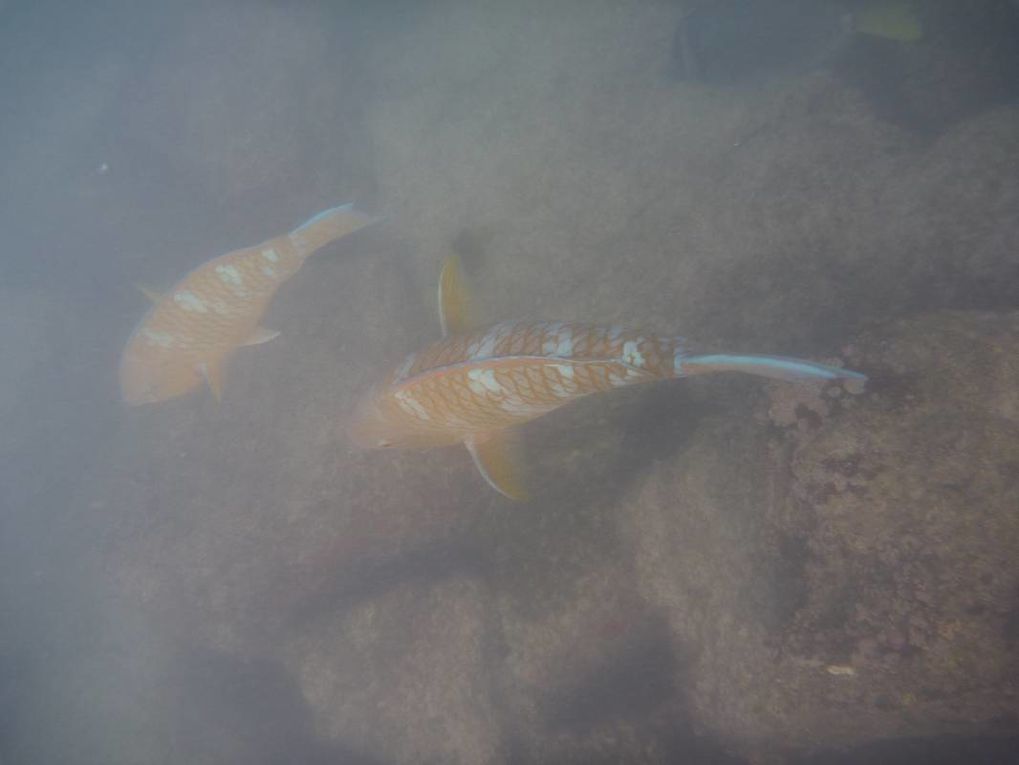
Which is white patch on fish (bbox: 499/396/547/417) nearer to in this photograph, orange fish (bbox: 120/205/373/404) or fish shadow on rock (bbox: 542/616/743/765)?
fish shadow on rock (bbox: 542/616/743/765)

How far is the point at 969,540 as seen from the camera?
2029mm

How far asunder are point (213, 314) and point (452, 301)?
2887 millimetres

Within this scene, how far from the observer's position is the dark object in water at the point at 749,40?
6250 mm

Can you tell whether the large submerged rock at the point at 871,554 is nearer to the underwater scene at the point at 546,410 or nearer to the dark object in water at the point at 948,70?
the underwater scene at the point at 546,410

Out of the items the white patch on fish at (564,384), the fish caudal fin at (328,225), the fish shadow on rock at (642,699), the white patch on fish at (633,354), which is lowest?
→ the fish shadow on rock at (642,699)

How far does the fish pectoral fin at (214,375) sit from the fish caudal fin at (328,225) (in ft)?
5.73

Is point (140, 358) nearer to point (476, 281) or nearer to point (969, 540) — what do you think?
point (476, 281)

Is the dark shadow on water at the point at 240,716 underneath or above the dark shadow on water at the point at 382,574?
underneath

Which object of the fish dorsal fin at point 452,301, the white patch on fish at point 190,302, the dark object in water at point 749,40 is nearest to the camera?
the fish dorsal fin at point 452,301

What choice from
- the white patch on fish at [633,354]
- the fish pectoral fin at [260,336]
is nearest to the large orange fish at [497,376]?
the white patch on fish at [633,354]

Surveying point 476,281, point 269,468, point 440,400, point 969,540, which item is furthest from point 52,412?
point 969,540

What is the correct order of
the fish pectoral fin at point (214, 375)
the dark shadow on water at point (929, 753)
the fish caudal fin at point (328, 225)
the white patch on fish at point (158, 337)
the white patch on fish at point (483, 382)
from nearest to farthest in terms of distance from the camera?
the dark shadow on water at point (929, 753) < the white patch on fish at point (483, 382) < the fish caudal fin at point (328, 225) < the white patch on fish at point (158, 337) < the fish pectoral fin at point (214, 375)

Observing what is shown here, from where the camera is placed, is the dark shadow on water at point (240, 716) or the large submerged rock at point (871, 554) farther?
the dark shadow on water at point (240, 716)

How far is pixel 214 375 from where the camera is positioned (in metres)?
5.16
